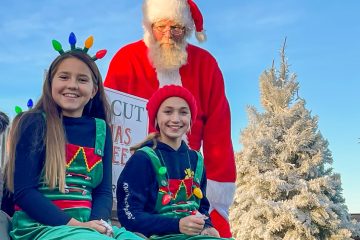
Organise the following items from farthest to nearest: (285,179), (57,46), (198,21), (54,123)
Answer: (285,179)
(198,21)
(57,46)
(54,123)

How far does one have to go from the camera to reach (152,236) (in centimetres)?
252

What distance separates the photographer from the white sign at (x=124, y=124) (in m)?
3.70

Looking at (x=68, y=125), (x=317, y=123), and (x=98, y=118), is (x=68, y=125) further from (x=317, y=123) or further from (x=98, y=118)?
(x=317, y=123)

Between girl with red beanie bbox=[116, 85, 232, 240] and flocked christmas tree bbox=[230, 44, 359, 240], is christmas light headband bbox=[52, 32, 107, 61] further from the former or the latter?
flocked christmas tree bbox=[230, 44, 359, 240]

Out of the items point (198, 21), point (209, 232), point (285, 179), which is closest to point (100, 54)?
point (209, 232)

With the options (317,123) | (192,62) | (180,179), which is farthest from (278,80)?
(180,179)

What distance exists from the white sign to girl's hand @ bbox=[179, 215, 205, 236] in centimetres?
130

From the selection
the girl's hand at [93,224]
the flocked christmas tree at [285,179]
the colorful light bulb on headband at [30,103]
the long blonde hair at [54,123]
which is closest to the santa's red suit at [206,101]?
the colorful light bulb on headband at [30,103]

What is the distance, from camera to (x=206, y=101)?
415 centimetres

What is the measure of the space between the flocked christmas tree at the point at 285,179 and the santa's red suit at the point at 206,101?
6522 mm

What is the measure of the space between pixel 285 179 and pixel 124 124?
765 centimetres

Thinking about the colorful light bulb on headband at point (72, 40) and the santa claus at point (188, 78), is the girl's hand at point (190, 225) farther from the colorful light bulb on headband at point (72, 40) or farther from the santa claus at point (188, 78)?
the santa claus at point (188, 78)

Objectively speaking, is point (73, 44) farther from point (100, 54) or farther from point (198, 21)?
point (198, 21)

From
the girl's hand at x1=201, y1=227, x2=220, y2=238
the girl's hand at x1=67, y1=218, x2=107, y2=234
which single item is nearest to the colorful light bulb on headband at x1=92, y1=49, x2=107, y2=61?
the girl's hand at x1=67, y1=218, x2=107, y2=234
